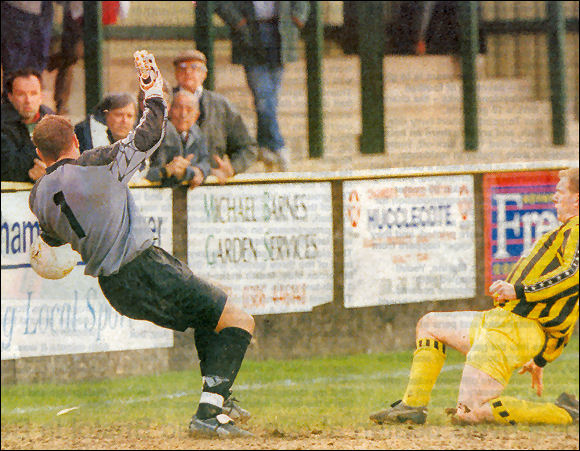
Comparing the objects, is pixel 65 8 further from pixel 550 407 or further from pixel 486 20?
pixel 550 407

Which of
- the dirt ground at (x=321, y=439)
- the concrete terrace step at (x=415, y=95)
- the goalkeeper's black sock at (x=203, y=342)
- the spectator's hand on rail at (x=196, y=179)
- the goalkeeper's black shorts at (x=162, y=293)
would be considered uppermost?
the concrete terrace step at (x=415, y=95)

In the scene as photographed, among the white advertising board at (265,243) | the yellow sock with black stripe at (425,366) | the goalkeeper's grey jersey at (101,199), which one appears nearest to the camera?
the goalkeeper's grey jersey at (101,199)

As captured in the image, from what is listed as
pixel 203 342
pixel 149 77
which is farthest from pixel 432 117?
pixel 203 342

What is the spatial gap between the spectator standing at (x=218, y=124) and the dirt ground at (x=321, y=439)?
2.96 feet

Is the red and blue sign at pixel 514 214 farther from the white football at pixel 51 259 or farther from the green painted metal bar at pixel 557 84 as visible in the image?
the white football at pixel 51 259

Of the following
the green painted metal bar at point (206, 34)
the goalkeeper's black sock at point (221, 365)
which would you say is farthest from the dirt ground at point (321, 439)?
the green painted metal bar at point (206, 34)

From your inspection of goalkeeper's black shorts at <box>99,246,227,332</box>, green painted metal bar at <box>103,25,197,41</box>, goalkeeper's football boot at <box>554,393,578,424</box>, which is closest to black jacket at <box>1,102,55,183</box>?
green painted metal bar at <box>103,25,197,41</box>

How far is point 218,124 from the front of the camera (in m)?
3.05

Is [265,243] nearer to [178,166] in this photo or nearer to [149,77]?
[178,166]

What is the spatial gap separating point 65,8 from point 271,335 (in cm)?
130

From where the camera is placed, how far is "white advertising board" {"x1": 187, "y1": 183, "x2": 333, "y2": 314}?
3.09m

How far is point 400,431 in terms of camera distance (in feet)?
10.5

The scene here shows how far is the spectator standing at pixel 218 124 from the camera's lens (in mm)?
3023

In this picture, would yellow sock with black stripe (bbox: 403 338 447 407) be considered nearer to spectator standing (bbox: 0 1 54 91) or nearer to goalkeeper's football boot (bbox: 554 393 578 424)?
goalkeeper's football boot (bbox: 554 393 578 424)
